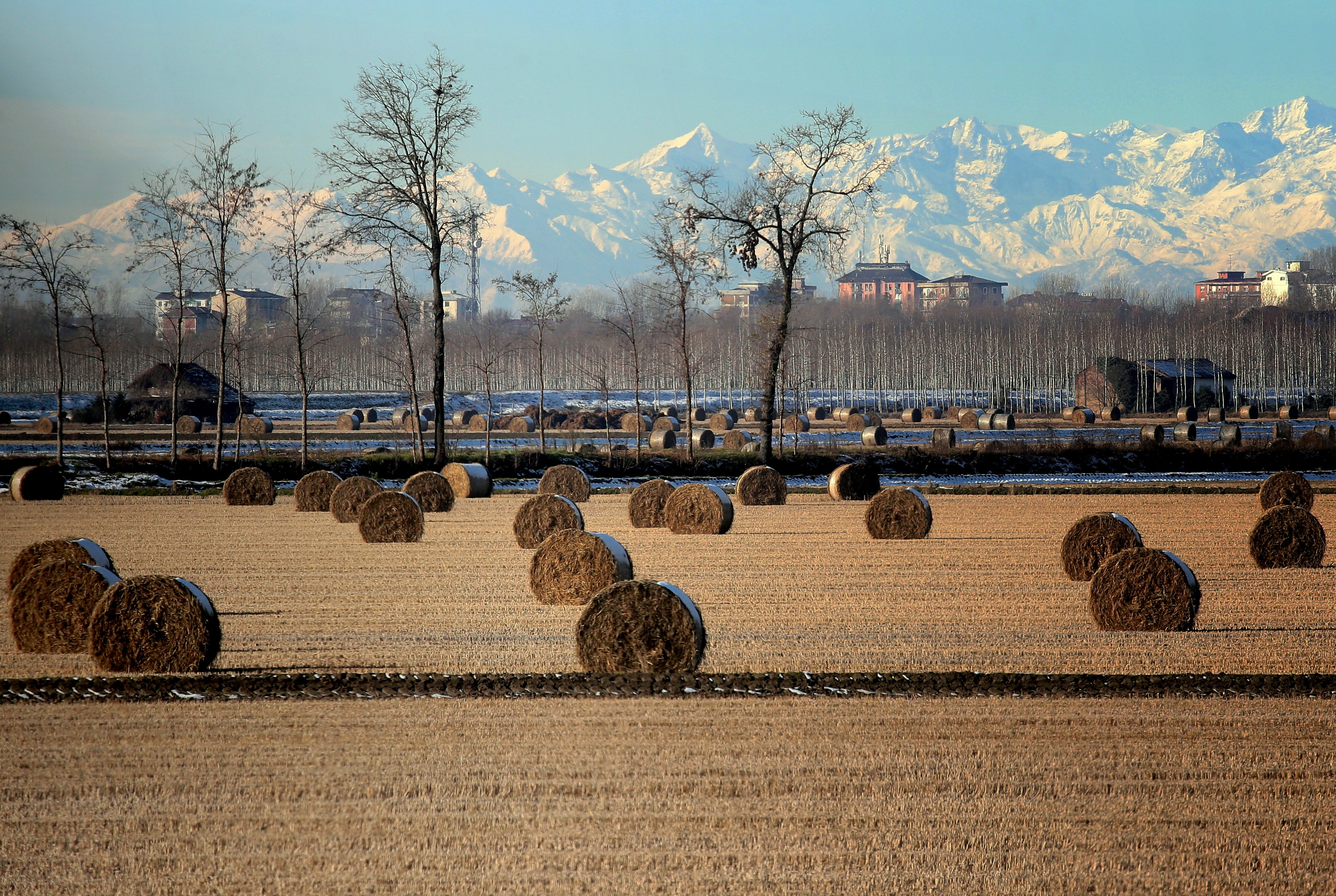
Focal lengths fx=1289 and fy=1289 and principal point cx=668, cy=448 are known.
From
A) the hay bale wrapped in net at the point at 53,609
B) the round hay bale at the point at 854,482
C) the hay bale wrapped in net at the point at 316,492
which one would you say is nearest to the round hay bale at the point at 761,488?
the round hay bale at the point at 854,482

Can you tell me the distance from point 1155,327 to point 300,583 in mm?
146145

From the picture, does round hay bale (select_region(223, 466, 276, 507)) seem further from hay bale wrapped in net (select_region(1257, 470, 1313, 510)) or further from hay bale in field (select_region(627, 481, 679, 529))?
hay bale wrapped in net (select_region(1257, 470, 1313, 510))

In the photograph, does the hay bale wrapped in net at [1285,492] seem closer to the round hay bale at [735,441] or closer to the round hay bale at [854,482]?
the round hay bale at [854,482]

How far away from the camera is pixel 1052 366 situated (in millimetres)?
130375

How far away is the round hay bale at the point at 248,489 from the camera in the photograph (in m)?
31.5

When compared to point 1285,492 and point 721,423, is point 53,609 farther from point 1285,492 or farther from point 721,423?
point 721,423

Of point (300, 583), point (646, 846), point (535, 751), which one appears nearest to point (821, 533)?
point (300, 583)

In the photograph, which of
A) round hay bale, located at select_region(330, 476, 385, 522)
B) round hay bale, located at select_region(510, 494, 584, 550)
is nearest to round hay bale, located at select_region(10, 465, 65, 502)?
round hay bale, located at select_region(330, 476, 385, 522)

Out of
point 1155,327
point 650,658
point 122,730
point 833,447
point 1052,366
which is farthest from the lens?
point 1155,327

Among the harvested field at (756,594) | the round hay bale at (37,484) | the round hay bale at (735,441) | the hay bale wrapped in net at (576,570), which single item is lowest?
the harvested field at (756,594)

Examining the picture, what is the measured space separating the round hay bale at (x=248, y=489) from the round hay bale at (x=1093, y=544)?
66.4 feet

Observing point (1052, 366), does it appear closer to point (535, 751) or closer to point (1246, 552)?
point (1246, 552)

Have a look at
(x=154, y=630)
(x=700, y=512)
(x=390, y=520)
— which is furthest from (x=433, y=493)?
(x=154, y=630)

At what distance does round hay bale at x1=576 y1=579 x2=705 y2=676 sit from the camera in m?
11.6
